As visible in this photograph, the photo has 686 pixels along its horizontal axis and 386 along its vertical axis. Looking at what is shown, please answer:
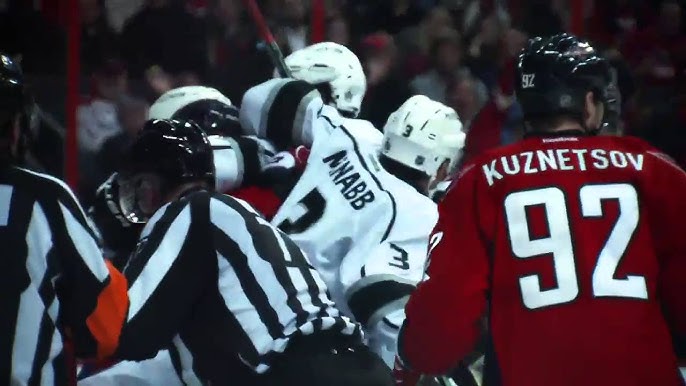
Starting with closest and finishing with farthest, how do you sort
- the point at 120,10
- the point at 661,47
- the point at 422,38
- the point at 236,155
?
the point at 236,155 < the point at 120,10 < the point at 422,38 < the point at 661,47

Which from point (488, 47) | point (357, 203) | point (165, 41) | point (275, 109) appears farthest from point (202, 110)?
point (488, 47)

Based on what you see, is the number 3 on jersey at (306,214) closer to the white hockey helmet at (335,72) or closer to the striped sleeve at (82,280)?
the white hockey helmet at (335,72)

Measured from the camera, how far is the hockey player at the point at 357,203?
146 inches

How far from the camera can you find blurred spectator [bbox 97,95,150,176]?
5508 mm

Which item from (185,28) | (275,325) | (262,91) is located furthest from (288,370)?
(185,28)

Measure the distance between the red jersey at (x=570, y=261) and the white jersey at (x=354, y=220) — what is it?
46.0 inches

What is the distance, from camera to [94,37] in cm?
565

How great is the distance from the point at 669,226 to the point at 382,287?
1312 mm

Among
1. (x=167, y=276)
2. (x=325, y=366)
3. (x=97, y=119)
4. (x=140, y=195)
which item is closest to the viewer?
(x=167, y=276)

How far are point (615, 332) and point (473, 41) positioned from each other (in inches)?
170

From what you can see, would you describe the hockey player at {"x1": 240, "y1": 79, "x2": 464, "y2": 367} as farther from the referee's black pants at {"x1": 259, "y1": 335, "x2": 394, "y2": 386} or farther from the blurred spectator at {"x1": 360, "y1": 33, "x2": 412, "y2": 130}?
the blurred spectator at {"x1": 360, "y1": 33, "x2": 412, "y2": 130}

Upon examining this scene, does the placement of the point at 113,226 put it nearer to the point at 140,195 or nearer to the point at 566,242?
the point at 140,195

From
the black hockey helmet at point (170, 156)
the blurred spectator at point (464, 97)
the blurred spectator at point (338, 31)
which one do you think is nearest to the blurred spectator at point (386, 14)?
the blurred spectator at point (338, 31)

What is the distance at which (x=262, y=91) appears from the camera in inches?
157
